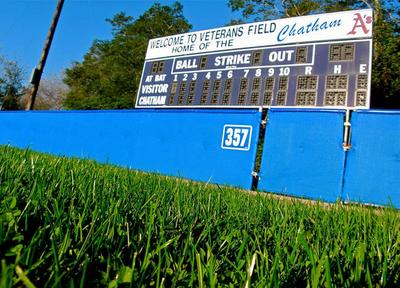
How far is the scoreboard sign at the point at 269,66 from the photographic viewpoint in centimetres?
830

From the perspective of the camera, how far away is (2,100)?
37.2 meters

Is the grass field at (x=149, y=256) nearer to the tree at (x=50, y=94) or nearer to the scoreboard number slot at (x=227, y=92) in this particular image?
the scoreboard number slot at (x=227, y=92)

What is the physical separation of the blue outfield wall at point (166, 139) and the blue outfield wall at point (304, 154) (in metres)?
0.43

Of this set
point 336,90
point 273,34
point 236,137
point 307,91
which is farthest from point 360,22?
point 236,137

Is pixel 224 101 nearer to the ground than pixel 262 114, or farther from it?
farther from it

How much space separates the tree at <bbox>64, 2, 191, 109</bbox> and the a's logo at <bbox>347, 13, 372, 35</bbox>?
18.5 m

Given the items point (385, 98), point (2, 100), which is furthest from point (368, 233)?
point (2, 100)

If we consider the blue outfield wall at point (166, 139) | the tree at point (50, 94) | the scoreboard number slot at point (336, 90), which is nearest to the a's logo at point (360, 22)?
the scoreboard number slot at point (336, 90)

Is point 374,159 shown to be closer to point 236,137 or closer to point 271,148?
point 271,148

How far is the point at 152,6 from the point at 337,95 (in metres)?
26.7

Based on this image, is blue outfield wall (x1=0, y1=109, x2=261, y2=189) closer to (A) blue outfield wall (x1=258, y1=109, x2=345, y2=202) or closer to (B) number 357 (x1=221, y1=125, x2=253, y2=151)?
(B) number 357 (x1=221, y1=125, x2=253, y2=151)

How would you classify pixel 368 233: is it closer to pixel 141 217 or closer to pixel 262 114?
pixel 141 217

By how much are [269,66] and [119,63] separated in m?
21.8

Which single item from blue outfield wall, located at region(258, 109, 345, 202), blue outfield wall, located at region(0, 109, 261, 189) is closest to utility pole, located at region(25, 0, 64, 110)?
blue outfield wall, located at region(0, 109, 261, 189)
